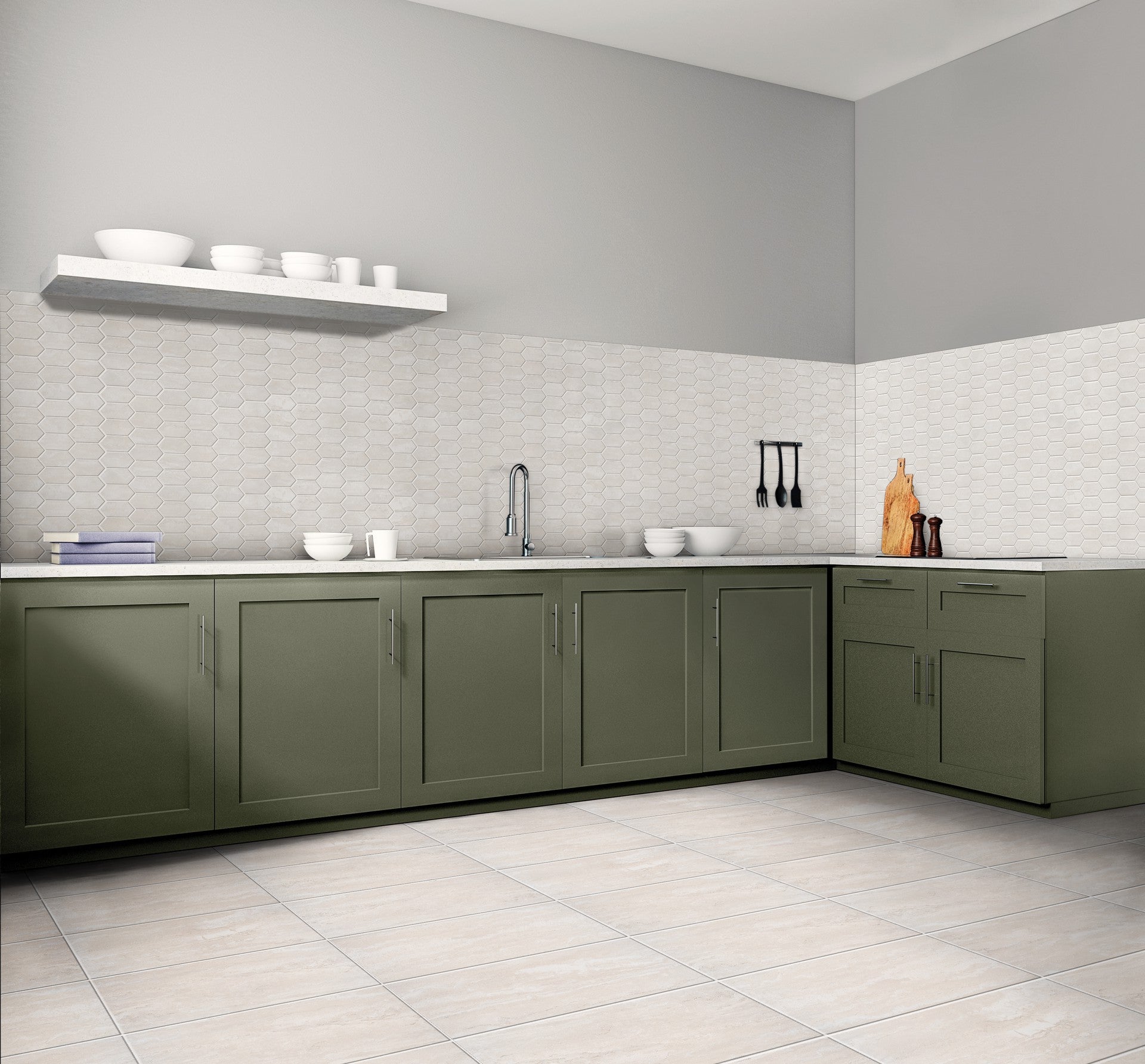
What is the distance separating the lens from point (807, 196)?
5.54 m

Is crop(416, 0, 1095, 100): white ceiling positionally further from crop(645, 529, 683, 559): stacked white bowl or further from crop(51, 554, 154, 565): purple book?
crop(51, 554, 154, 565): purple book

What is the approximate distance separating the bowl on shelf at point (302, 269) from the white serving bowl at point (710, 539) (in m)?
1.82

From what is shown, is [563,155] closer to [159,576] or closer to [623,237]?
[623,237]

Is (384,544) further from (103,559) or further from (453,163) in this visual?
(453,163)

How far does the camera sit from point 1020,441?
4824 millimetres

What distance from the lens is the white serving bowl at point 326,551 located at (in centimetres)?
410

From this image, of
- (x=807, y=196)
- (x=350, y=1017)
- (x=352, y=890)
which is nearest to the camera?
(x=350, y=1017)

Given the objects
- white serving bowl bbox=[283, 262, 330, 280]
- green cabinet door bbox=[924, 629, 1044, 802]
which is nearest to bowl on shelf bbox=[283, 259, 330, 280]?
white serving bowl bbox=[283, 262, 330, 280]

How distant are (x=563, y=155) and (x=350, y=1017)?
11.9 ft

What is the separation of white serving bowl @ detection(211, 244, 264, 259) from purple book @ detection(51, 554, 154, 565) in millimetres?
1049

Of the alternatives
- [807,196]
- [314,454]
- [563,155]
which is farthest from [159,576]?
[807,196]

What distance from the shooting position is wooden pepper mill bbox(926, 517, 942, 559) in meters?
5.05

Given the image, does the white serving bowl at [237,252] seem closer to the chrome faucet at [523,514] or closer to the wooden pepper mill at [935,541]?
the chrome faucet at [523,514]

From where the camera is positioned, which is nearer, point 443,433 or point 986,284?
point 443,433
